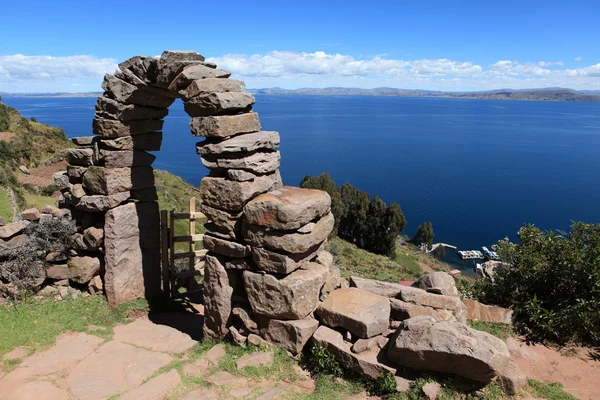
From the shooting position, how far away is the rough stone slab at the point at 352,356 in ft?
20.2

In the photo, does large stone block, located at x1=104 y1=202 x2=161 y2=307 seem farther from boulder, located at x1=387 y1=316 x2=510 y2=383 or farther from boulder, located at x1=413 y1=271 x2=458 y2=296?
boulder, located at x1=387 y1=316 x2=510 y2=383

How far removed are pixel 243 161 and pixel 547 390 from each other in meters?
5.89

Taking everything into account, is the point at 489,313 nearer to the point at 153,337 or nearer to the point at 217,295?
the point at 217,295

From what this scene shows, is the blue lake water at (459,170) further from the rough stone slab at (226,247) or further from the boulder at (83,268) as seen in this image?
the rough stone slab at (226,247)

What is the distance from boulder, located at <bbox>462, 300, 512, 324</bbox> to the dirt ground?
1.88 feet

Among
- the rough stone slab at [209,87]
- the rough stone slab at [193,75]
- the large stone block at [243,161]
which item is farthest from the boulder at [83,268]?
the rough stone slab at [209,87]

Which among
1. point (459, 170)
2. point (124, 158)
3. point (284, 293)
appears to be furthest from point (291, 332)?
point (459, 170)

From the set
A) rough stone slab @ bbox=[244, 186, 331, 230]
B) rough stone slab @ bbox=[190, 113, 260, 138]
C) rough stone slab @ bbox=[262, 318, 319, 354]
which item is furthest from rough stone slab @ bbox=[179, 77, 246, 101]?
rough stone slab @ bbox=[262, 318, 319, 354]

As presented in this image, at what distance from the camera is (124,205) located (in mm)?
10039

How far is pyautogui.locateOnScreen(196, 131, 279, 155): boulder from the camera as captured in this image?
7.42 metres

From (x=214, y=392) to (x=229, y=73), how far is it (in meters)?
5.56

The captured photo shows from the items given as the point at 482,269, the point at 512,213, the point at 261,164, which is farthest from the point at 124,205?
the point at 512,213

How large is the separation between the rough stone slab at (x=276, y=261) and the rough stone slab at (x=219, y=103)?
2532mm

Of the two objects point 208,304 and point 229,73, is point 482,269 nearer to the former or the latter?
point 208,304
